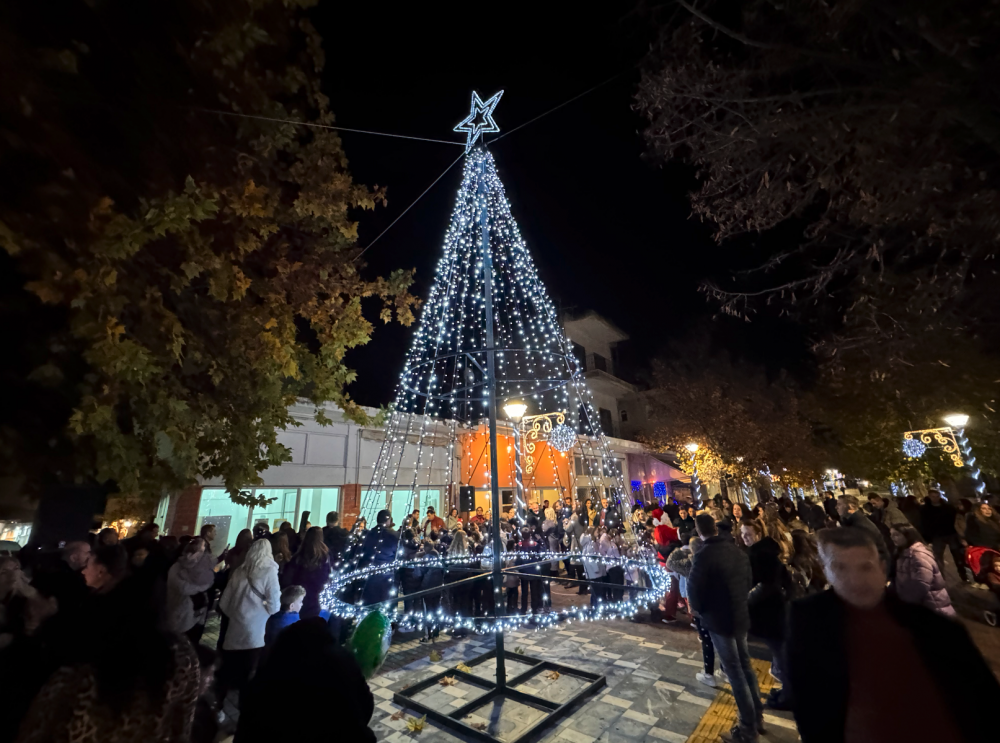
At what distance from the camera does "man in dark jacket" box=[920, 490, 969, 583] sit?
426 inches

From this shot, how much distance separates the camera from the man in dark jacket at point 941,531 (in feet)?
35.5

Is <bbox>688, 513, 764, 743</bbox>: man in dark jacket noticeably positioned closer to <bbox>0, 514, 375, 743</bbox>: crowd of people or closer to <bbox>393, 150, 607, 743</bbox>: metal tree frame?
<bbox>393, 150, 607, 743</bbox>: metal tree frame

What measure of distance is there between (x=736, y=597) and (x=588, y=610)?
2.25 meters

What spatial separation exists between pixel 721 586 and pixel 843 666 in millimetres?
2526

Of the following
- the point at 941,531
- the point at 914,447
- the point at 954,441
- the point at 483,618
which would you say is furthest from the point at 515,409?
the point at 914,447

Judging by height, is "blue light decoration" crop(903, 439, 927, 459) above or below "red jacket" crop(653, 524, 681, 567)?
above

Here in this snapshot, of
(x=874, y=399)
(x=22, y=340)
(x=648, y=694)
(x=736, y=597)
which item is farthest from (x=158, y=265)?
A: (x=874, y=399)

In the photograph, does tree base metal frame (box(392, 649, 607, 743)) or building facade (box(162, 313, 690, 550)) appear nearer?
tree base metal frame (box(392, 649, 607, 743))

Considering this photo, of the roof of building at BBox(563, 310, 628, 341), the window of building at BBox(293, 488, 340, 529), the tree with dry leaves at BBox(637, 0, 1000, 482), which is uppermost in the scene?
the roof of building at BBox(563, 310, 628, 341)

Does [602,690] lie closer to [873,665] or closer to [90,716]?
[873,665]

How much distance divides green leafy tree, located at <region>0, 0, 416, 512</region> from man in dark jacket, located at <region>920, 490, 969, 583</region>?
1489cm

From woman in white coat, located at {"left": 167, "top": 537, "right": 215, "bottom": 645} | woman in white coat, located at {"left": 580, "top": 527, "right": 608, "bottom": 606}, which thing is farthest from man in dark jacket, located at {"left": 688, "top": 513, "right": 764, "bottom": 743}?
woman in white coat, located at {"left": 167, "top": 537, "right": 215, "bottom": 645}

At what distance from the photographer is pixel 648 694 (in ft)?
16.9

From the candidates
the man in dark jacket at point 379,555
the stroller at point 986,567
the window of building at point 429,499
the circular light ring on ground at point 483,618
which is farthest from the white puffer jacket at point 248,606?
the window of building at point 429,499
